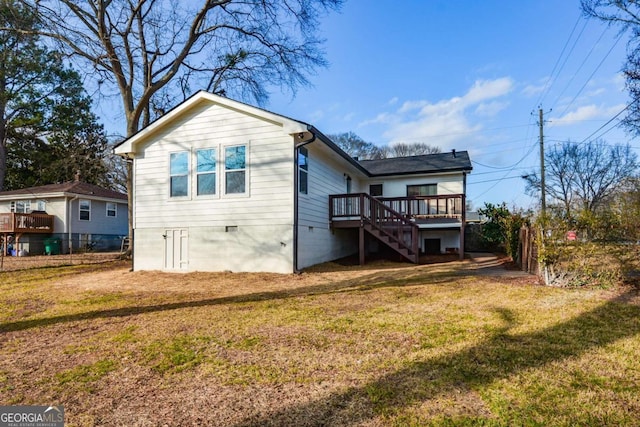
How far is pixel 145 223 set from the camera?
1142cm

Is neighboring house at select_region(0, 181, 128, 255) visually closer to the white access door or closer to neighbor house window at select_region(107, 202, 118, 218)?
neighbor house window at select_region(107, 202, 118, 218)

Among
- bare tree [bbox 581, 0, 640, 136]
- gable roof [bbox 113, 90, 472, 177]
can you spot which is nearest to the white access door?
gable roof [bbox 113, 90, 472, 177]

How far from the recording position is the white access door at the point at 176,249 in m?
10.9

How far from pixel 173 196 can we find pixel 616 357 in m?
10.9

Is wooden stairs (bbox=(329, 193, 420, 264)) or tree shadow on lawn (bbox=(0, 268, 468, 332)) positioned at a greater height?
wooden stairs (bbox=(329, 193, 420, 264))

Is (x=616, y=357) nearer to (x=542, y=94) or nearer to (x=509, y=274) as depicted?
(x=509, y=274)

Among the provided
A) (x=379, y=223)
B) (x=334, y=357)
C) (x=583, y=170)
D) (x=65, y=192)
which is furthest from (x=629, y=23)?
(x=65, y=192)

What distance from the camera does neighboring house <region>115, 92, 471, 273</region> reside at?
9.95 metres

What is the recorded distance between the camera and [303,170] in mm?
10688

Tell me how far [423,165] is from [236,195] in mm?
10493

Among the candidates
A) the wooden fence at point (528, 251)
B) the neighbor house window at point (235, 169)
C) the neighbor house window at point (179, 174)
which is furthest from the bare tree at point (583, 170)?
the neighbor house window at point (179, 174)

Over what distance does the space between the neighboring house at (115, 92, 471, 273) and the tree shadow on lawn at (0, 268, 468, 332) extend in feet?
7.42

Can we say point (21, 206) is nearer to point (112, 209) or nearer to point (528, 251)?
point (112, 209)

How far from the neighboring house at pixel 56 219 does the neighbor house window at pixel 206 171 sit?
40.4ft
